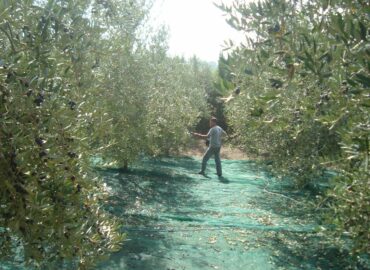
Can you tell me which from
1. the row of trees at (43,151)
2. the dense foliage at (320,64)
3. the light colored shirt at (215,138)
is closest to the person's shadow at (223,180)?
the light colored shirt at (215,138)

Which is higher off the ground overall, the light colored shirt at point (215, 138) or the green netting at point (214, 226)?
the light colored shirt at point (215, 138)

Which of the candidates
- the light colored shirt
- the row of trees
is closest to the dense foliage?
the row of trees

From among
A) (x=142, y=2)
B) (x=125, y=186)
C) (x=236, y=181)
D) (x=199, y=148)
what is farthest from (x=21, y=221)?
(x=199, y=148)

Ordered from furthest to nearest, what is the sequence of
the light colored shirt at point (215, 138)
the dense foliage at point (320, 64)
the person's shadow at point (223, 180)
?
the light colored shirt at point (215, 138)
the person's shadow at point (223, 180)
the dense foliage at point (320, 64)

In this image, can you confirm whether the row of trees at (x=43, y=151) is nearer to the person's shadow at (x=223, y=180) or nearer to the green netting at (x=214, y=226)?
the green netting at (x=214, y=226)

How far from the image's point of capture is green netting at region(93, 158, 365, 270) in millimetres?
5629

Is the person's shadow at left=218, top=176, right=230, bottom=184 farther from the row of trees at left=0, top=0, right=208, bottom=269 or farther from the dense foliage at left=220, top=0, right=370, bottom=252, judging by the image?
the row of trees at left=0, top=0, right=208, bottom=269

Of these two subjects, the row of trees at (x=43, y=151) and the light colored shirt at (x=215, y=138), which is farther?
the light colored shirt at (x=215, y=138)

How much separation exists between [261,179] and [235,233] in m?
5.54

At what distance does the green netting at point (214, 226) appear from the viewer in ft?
18.5

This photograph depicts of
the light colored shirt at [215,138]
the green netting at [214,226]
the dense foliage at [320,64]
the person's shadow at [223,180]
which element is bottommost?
the green netting at [214,226]


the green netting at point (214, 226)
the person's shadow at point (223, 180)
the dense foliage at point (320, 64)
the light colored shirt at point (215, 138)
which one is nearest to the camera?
the dense foliage at point (320, 64)

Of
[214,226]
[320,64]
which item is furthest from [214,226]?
[320,64]

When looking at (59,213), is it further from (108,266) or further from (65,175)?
(108,266)
